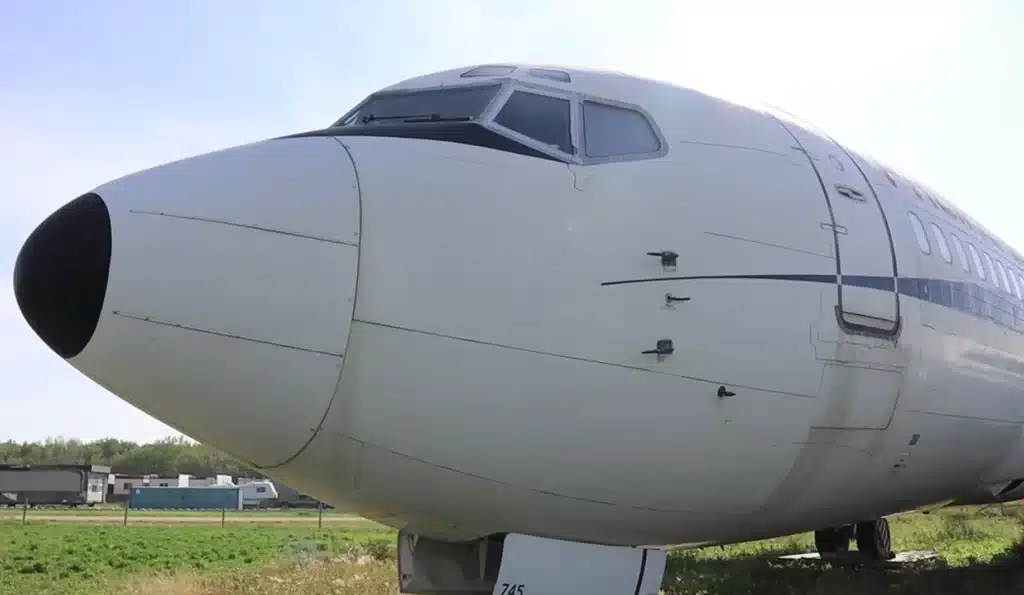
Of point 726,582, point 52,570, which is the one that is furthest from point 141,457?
point 726,582

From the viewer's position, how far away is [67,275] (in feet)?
14.2

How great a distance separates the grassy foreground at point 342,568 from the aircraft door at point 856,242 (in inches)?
219

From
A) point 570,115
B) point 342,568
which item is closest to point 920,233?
point 570,115

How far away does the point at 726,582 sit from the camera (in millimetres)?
12734

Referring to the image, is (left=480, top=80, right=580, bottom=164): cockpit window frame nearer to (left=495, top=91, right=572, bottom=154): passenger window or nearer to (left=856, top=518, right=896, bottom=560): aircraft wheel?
(left=495, top=91, right=572, bottom=154): passenger window

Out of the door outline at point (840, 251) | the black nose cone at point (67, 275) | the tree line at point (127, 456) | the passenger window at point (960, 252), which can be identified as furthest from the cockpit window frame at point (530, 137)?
the tree line at point (127, 456)

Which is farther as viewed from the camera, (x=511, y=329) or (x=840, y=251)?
(x=840, y=251)

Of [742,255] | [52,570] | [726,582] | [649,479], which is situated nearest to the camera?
[649,479]

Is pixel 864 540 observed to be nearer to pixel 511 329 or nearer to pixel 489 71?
pixel 489 71

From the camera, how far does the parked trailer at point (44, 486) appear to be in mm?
68500

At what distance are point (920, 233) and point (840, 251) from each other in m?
1.84

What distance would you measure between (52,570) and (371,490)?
17375 millimetres

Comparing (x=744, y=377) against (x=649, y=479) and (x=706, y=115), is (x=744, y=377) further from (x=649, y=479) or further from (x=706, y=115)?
(x=706, y=115)

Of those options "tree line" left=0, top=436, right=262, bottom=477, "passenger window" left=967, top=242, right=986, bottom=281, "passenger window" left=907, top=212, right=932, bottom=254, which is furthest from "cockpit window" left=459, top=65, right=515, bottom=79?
"tree line" left=0, top=436, right=262, bottom=477
